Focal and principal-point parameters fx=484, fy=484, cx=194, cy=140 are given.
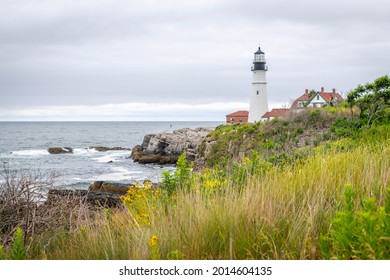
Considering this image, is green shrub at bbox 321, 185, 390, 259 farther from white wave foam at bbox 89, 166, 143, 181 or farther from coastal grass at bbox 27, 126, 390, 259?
white wave foam at bbox 89, 166, 143, 181

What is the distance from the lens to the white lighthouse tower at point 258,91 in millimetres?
62562

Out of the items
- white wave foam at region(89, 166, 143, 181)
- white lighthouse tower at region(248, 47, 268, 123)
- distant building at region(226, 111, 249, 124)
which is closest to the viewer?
white wave foam at region(89, 166, 143, 181)

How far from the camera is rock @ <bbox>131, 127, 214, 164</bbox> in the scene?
166 feet

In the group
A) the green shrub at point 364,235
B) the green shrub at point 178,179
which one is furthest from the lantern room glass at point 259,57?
the green shrub at point 364,235

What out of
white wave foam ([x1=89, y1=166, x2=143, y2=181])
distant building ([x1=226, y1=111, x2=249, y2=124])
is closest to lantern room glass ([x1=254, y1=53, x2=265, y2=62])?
distant building ([x1=226, y1=111, x2=249, y2=124])

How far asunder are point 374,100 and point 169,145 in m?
36.6

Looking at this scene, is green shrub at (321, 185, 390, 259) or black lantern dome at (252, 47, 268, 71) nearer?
green shrub at (321, 185, 390, 259)

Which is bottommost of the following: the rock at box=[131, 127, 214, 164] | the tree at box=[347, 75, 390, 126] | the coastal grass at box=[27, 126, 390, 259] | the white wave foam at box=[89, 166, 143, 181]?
the white wave foam at box=[89, 166, 143, 181]

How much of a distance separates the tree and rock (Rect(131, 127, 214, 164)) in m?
31.0

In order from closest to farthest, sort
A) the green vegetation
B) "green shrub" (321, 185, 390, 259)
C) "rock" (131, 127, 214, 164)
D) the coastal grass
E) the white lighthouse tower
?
"green shrub" (321, 185, 390, 259) < the green vegetation < the coastal grass < "rock" (131, 127, 214, 164) < the white lighthouse tower

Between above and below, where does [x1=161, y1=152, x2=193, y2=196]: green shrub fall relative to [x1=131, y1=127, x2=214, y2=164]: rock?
above

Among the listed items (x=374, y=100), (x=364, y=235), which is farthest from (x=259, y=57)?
(x=364, y=235)

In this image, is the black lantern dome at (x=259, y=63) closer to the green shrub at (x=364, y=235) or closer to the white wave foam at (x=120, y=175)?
the white wave foam at (x=120, y=175)

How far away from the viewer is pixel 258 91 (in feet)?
205
